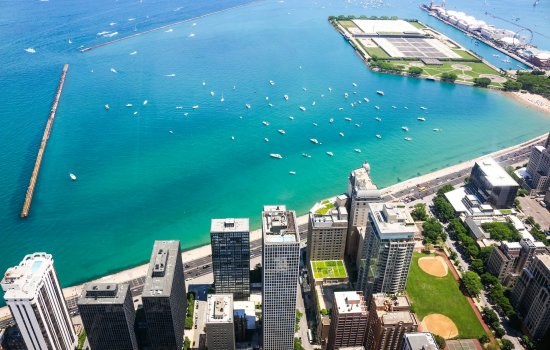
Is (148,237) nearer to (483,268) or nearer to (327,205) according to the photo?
(327,205)

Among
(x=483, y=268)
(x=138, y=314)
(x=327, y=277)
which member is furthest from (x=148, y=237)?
(x=483, y=268)

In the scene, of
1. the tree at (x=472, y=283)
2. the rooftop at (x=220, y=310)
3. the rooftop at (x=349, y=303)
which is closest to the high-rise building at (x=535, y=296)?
the tree at (x=472, y=283)

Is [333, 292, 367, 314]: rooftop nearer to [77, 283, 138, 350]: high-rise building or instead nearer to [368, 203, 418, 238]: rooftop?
[368, 203, 418, 238]: rooftop

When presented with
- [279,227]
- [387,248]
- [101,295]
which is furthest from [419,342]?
[101,295]

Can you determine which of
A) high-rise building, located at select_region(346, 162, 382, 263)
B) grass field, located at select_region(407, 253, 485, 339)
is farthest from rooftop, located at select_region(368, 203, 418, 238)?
grass field, located at select_region(407, 253, 485, 339)

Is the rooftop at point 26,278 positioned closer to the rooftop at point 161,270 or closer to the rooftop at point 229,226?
the rooftop at point 161,270

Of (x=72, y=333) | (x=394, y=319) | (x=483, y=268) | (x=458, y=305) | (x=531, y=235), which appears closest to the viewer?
(x=394, y=319)

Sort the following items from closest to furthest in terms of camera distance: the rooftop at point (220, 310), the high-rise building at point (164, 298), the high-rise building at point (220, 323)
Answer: the high-rise building at point (164, 298) → the high-rise building at point (220, 323) → the rooftop at point (220, 310)
